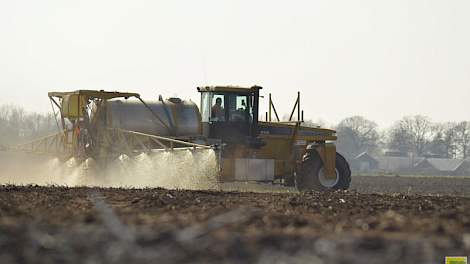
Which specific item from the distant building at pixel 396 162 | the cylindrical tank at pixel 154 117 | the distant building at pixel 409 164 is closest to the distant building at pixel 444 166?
the distant building at pixel 409 164

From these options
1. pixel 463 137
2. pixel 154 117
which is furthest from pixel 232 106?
pixel 463 137

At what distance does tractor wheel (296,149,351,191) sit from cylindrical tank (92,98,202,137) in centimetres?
368

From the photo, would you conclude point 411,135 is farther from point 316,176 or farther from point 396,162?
point 316,176

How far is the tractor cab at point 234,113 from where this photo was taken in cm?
2589

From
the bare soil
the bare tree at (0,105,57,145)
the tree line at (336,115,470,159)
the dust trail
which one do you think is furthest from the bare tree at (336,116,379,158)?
the bare soil

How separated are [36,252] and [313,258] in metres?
2.24

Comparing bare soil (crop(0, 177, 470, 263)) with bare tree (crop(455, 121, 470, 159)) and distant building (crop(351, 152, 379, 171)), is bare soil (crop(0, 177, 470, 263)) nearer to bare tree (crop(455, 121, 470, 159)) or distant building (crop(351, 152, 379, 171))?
distant building (crop(351, 152, 379, 171))

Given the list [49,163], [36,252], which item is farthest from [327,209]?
[49,163]

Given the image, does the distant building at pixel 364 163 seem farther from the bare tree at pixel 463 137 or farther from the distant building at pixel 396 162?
the bare tree at pixel 463 137

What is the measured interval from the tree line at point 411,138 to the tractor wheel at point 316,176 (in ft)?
447

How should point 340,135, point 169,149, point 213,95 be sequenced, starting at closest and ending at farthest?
1. point 169,149
2. point 213,95
3. point 340,135

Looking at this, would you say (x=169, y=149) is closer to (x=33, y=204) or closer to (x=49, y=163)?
(x=49, y=163)

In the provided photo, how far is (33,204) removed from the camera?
12031 mm

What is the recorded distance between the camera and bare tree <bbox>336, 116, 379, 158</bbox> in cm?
16112
